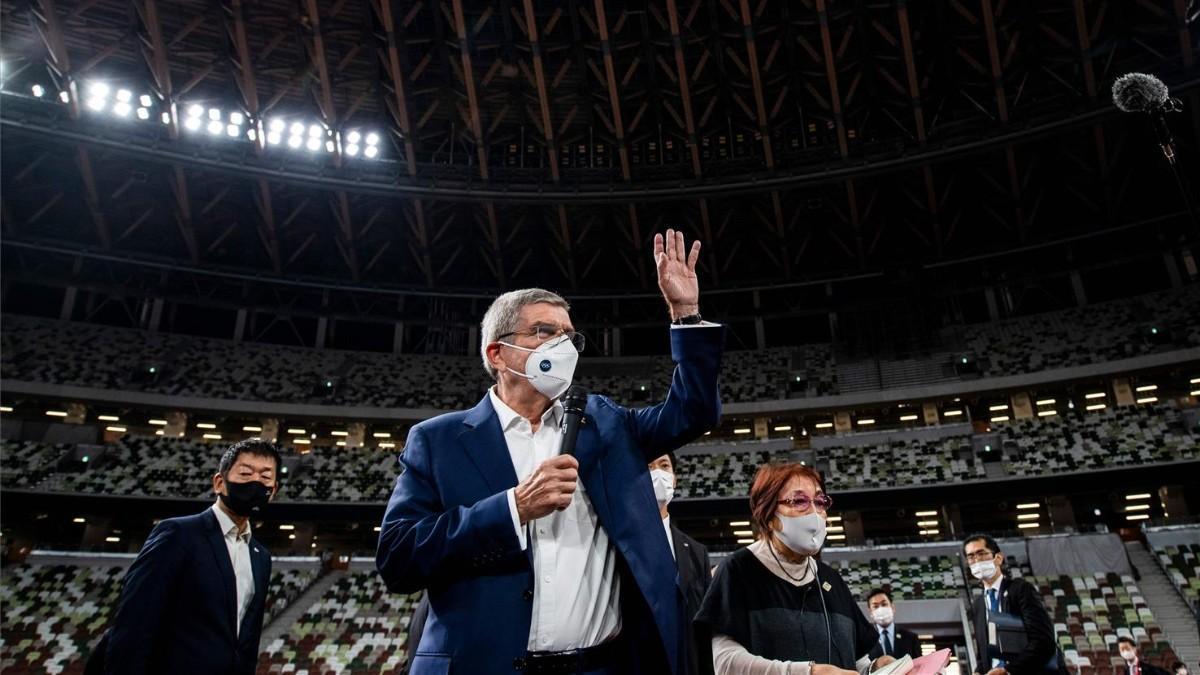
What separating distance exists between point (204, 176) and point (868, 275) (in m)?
27.8

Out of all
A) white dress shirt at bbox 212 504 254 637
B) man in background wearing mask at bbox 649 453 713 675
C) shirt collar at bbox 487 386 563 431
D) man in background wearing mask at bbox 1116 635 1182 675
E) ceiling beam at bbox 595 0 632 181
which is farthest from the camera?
ceiling beam at bbox 595 0 632 181

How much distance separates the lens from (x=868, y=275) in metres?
33.1

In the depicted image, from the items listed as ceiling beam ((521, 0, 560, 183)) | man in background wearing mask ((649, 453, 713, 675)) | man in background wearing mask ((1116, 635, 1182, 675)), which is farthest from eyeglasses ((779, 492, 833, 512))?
ceiling beam ((521, 0, 560, 183))

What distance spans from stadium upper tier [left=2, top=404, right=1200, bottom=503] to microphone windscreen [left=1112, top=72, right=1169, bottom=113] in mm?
22024

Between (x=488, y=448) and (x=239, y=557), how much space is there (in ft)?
9.32

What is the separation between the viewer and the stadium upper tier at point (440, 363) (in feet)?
98.4

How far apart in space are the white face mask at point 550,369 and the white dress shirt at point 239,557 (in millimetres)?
2774

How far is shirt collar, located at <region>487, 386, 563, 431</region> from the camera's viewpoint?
8.42 ft

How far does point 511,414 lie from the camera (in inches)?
A: 102

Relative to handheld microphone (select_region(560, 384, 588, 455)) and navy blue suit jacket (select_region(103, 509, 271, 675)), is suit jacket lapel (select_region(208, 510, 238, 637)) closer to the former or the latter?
navy blue suit jacket (select_region(103, 509, 271, 675))

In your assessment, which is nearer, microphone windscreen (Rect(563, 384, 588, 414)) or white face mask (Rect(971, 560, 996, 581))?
microphone windscreen (Rect(563, 384, 588, 414))

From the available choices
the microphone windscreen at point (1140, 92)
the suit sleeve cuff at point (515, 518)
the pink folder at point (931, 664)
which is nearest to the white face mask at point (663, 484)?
the pink folder at point (931, 664)

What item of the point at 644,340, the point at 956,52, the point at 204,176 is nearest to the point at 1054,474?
the point at 956,52

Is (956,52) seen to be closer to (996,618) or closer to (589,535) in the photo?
(996,618)
